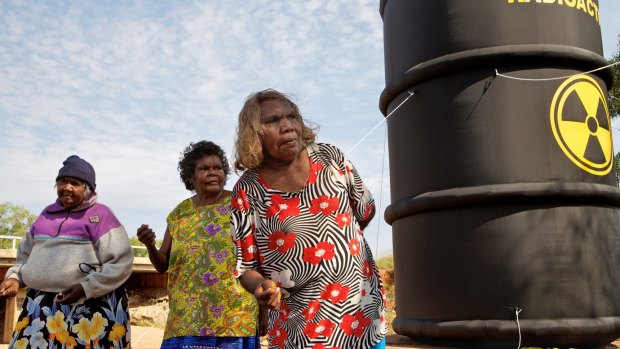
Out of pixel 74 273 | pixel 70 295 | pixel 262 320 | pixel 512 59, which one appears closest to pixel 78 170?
pixel 74 273

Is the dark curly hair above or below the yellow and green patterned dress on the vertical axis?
above

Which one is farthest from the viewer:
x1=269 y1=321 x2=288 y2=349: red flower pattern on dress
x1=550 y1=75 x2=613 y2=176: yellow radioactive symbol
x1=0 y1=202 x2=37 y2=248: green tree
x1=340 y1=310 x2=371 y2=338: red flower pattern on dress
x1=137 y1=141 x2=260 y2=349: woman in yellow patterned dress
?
x1=0 y1=202 x2=37 y2=248: green tree

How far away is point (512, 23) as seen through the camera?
14.2 ft

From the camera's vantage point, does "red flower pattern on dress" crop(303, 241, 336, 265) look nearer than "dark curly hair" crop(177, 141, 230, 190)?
Yes

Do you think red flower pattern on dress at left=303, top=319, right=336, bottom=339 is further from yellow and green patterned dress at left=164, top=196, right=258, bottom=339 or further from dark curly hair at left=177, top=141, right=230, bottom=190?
dark curly hair at left=177, top=141, right=230, bottom=190

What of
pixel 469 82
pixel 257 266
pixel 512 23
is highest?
pixel 512 23

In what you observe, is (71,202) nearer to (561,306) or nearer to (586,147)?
(561,306)

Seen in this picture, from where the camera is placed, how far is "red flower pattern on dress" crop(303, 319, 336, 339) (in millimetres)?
1757

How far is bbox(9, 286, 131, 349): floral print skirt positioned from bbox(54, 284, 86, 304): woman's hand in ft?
0.19

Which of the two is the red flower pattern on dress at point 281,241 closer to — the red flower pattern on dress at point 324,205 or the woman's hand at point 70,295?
the red flower pattern on dress at point 324,205

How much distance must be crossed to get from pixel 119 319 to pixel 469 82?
9.18 feet

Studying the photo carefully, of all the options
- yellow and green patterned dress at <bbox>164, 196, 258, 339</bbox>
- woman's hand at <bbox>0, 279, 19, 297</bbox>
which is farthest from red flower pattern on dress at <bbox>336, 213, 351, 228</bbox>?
woman's hand at <bbox>0, 279, 19, 297</bbox>

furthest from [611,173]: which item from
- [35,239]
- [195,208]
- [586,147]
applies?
[35,239]

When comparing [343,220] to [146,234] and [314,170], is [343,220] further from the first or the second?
[146,234]
